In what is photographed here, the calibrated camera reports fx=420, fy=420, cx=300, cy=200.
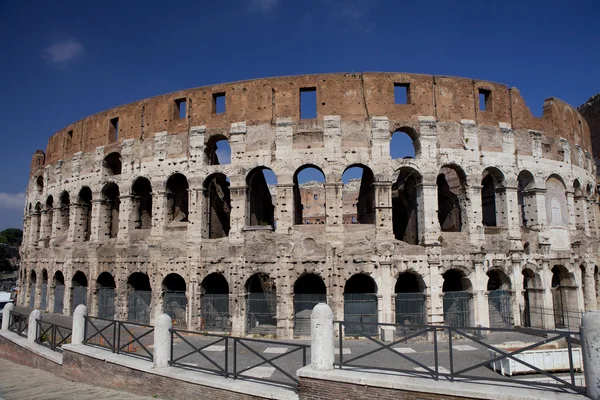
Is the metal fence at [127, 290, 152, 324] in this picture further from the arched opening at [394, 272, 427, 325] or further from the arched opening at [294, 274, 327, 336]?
the arched opening at [394, 272, 427, 325]

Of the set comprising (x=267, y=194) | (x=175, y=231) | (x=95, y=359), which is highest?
(x=267, y=194)

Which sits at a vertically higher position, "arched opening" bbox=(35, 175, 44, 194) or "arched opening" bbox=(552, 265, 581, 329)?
"arched opening" bbox=(35, 175, 44, 194)

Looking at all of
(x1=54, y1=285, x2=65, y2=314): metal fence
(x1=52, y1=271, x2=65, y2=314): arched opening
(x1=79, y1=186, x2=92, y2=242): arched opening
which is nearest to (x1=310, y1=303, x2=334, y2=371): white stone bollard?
(x1=79, y1=186, x2=92, y2=242): arched opening

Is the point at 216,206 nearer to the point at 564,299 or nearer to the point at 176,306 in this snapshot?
the point at 176,306

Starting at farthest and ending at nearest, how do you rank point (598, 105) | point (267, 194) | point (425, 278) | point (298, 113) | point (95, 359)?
point (598, 105) → point (267, 194) → point (298, 113) → point (425, 278) → point (95, 359)

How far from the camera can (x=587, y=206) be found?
20.8 meters

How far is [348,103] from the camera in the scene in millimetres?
Result: 16797

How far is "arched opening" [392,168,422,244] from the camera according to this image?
17911 mm

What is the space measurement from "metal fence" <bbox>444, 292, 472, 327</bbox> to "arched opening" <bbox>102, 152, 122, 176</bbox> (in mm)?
16268

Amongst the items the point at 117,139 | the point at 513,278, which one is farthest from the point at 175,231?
the point at 513,278

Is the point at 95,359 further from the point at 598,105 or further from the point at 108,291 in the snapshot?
the point at 598,105

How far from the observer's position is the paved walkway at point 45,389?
29.0 feet

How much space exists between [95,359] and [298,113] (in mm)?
11249

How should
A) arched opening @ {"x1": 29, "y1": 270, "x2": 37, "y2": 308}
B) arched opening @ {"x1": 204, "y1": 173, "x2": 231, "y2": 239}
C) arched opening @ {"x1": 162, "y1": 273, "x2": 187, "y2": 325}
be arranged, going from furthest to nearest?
arched opening @ {"x1": 29, "y1": 270, "x2": 37, "y2": 308} → arched opening @ {"x1": 204, "y1": 173, "x2": 231, "y2": 239} → arched opening @ {"x1": 162, "y1": 273, "x2": 187, "y2": 325}
